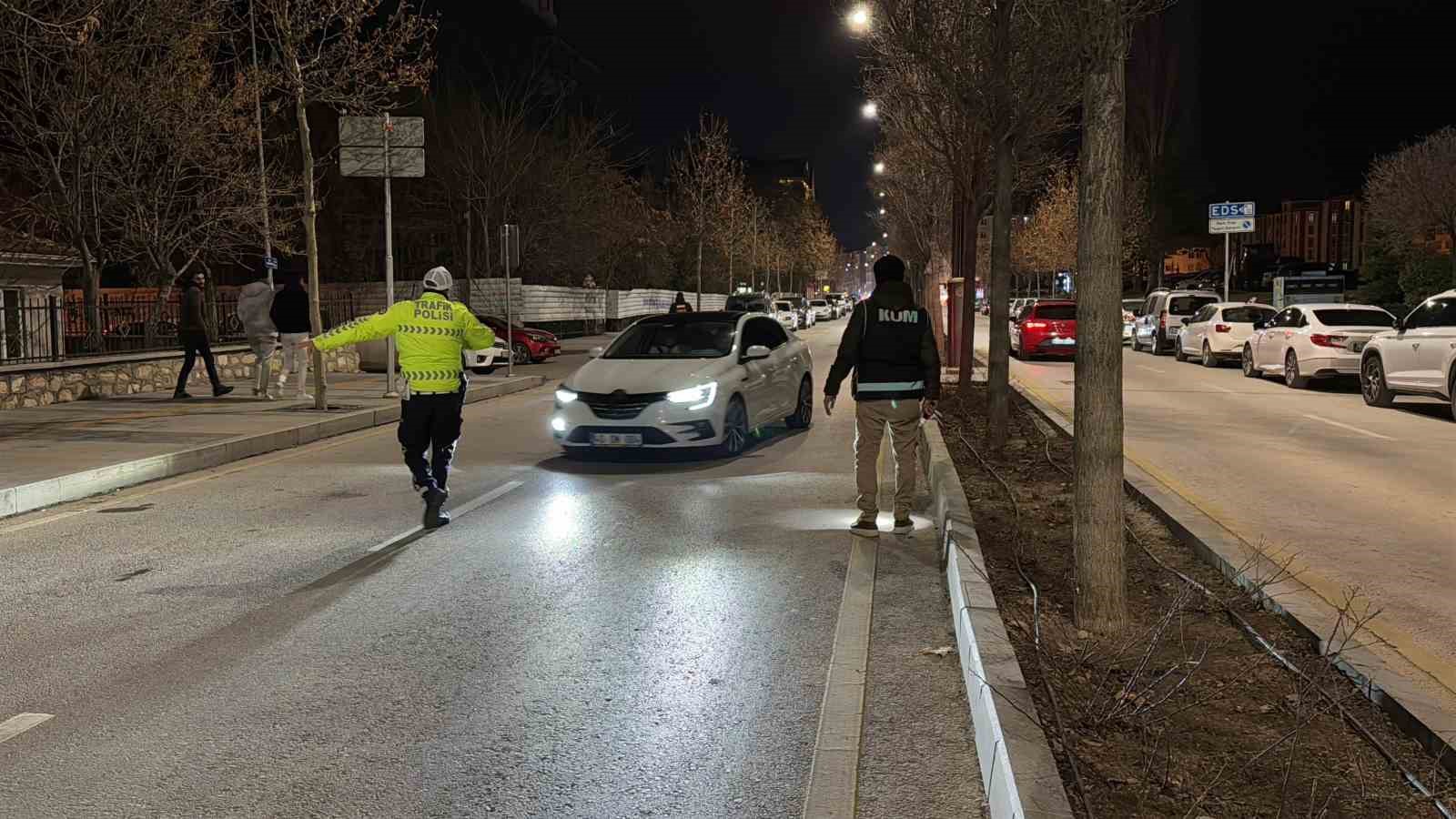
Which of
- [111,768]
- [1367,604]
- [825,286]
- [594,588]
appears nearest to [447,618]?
[594,588]

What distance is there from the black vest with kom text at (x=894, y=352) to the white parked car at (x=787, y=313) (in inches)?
1741

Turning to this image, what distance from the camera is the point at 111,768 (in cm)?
410

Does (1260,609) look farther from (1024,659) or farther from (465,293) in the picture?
(465,293)

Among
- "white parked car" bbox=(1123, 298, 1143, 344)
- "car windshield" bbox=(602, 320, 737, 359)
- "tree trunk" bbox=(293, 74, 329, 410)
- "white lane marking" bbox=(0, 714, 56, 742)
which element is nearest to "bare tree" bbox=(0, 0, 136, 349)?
"tree trunk" bbox=(293, 74, 329, 410)

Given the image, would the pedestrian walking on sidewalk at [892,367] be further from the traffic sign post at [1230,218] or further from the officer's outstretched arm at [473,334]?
the traffic sign post at [1230,218]

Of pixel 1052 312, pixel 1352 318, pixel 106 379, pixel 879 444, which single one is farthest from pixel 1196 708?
pixel 1052 312

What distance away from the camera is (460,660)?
533 cm

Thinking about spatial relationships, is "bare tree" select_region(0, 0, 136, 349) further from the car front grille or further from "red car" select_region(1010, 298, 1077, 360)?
"red car" select_region(1010, 298, 1077, 360)

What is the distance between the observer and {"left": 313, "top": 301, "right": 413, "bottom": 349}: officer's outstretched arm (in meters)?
8.35

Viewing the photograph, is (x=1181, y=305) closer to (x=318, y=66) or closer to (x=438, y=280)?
(x=318, y=66)

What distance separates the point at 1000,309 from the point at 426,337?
691 cm

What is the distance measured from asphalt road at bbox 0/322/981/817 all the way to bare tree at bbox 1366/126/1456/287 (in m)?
42.9

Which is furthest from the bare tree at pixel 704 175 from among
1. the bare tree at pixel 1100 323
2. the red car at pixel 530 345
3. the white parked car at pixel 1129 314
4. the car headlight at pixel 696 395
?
the bare tree at pixel 1100 323

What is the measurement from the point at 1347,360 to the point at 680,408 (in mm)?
13485
